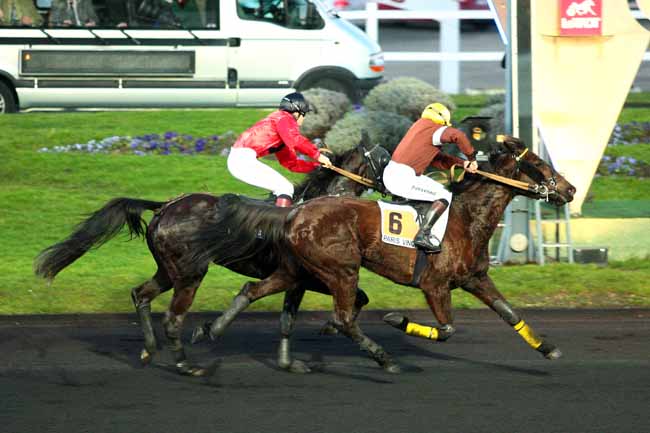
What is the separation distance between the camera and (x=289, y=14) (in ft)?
65.4

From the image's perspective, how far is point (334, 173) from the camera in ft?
32.6

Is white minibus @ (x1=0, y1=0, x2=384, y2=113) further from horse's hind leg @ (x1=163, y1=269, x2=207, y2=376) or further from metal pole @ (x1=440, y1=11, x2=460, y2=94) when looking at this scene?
horse's hind leg @ (x1=163, y1=269, x2=207, y2=376)

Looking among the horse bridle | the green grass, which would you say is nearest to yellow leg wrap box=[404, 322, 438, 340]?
the horse bridle

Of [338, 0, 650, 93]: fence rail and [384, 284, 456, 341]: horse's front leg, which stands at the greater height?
[338, 0, 650, 93]: fence rail

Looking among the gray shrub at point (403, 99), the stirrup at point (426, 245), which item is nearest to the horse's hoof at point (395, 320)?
the stirrup at point (426, 245)

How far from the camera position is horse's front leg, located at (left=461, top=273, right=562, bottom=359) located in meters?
9.00

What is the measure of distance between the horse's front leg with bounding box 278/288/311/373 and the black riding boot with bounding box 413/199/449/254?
1054mm

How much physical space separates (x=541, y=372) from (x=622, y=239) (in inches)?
207

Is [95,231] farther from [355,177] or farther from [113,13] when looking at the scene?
[113,13]

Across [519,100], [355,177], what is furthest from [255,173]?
[519,100]

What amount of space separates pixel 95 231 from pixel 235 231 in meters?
1.19

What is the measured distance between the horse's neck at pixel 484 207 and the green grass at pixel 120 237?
2361 millimetres

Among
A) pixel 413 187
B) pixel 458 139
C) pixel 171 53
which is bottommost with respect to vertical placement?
pixel 413 187

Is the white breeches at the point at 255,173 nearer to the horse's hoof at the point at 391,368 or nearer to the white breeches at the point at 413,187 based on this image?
the white breeches at the point at 413,187
